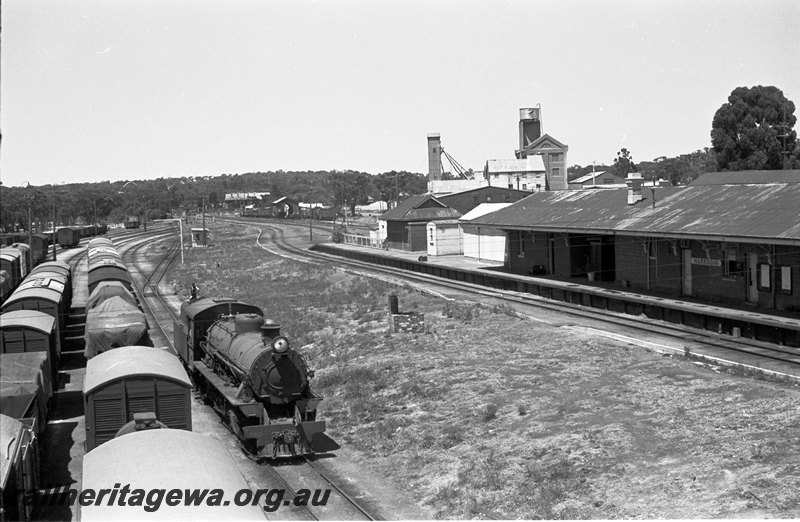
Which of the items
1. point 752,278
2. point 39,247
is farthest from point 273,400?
point 39,247

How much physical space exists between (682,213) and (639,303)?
582 cm

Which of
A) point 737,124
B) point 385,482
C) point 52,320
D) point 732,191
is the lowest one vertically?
point 385,482

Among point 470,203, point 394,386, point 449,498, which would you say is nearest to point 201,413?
point 394,386

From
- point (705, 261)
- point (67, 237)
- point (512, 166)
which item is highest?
point (512, 166)

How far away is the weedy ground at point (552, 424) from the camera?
15891mm

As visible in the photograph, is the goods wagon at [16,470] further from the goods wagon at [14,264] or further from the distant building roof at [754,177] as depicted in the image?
the distant building roof at [754,177]

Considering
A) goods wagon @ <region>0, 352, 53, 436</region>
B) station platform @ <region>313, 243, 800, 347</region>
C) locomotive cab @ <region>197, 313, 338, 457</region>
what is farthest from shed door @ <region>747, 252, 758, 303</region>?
goods wagon @ <region>0, 352, 53, 436</region>

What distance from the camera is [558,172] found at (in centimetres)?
11625

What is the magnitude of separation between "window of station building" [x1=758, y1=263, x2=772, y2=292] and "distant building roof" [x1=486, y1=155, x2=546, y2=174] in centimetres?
7719

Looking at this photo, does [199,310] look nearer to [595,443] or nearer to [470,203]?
[595,443]

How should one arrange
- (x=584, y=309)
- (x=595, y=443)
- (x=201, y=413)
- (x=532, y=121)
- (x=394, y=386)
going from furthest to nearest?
(x=532, y=121) < (x=584, y=309) < (x=394, y=386) < (x=201, y=413) < (x=595, y=443)

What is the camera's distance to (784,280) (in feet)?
105

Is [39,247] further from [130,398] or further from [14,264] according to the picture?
[130,398]

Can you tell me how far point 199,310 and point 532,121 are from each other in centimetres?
10766
